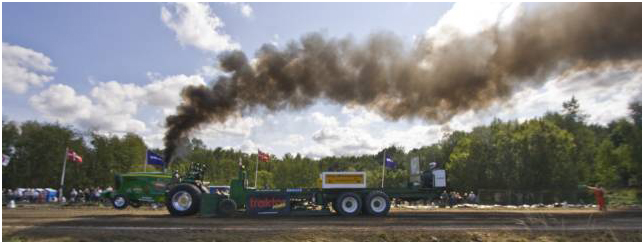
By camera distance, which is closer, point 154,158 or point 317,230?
point 317,230

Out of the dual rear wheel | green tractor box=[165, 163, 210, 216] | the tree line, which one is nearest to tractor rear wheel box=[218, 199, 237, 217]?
green tractor box=[165, 163, 210, 216]

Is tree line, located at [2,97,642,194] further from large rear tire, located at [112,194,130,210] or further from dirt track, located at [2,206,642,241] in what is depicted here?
dirt track, located at [2,206,642,241]

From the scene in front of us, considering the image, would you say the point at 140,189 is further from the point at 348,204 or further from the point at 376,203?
the point at 376,203

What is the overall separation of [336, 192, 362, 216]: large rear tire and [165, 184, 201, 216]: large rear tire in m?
5.38

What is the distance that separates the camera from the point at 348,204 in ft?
62.4

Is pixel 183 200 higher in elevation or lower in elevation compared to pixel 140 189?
lower

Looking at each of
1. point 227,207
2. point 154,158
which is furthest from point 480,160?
point 227,207

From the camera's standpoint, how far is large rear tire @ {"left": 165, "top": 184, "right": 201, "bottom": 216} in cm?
1903

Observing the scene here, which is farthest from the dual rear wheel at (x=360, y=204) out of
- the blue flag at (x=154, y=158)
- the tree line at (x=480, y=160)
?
the tree line at (x=480, y=160)

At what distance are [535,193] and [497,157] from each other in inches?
556

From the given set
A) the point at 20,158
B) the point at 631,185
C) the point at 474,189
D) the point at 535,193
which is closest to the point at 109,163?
the point at 20,158

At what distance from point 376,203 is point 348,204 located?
1.08 m

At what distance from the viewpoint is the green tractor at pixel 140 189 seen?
75.9 feet

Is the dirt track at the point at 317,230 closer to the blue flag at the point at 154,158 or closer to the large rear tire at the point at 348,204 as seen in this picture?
the large rear tire at the point at 348,204
